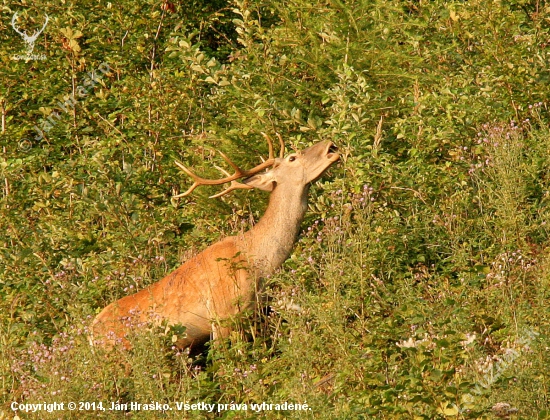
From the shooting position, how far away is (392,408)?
5.19 m

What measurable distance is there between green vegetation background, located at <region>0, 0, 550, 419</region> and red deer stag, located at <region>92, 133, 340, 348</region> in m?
0.17

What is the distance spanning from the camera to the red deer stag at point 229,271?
275 inches

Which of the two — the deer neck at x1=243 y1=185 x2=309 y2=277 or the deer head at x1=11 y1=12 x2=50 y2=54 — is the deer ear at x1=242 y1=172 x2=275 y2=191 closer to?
the deer neck at x1=243 y1=185 x2=309 y2=277

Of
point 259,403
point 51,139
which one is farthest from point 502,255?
point 51,139

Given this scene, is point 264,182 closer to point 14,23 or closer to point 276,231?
point 276,231

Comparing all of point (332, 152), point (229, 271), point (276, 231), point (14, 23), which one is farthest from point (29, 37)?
point (229, 271)

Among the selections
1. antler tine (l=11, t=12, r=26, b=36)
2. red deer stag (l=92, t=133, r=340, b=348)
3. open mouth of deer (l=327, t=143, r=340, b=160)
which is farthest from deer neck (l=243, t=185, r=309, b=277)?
antler tine (l=11, t=12, r=26, b=36)

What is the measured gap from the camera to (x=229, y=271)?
7070 millimetres

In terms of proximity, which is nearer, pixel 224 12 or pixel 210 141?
pixel 210 141

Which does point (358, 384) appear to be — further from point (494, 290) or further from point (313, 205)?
point (313, 205)

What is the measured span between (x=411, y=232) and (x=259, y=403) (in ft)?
7.42

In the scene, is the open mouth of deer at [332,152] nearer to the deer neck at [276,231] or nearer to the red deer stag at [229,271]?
the red deer stag at [229,271]

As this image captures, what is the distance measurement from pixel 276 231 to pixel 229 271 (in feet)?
1.77

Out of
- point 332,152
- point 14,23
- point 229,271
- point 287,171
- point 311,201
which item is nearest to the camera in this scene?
point 229,271
